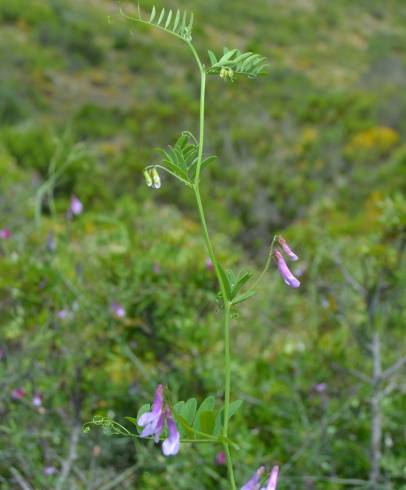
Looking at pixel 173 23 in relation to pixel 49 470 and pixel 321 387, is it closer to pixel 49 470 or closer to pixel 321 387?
pixel 49 470

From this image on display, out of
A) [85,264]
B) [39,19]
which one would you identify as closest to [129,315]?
[85,264]

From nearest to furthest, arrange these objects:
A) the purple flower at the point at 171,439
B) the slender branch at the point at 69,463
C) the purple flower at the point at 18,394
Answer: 1. the purple flower at the point at 171,439
2. the slender branch at the point at 69,463
3. the purple flower at the point at 18,394

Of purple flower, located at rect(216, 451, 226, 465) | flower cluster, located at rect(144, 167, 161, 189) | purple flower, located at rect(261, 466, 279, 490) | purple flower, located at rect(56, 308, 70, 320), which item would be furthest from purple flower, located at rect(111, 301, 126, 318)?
purple flower, located at rect(261, 466, 279, 490)

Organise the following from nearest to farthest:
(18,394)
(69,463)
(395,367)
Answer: (69,463), (395,367), (18,394)

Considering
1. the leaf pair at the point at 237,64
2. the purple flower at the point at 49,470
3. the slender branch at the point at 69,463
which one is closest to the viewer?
the leaf pair at the point at 237,64

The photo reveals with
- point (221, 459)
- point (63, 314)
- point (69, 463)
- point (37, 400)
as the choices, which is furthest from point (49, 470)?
point (63, 314)

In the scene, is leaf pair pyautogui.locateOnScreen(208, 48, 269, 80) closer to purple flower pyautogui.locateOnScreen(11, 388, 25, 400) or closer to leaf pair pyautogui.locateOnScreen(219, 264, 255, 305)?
leaf pair pyautogui.locateOnScreen(219, 264, 255, 305)

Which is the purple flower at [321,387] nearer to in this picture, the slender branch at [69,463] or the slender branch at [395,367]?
the slender branch at [395,367]

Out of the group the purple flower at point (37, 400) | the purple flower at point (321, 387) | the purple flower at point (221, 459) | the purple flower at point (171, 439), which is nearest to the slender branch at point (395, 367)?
the purple flower at point (321, 387)
